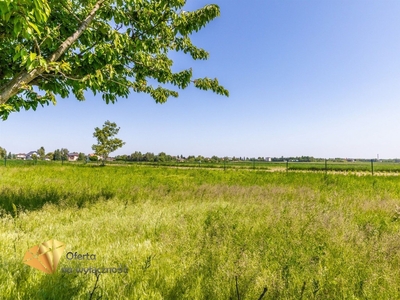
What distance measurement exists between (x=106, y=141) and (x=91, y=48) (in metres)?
40.0

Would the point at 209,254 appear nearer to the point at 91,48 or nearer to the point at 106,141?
the point at 91,48

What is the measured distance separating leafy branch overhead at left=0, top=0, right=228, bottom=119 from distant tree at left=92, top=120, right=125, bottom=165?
37960 mm

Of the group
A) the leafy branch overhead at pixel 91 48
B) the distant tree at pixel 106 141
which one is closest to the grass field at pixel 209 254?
the leafy branch overhead at pixel 91 48

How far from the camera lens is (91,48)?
12.7 ft

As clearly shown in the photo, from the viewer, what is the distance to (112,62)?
13.1 ft

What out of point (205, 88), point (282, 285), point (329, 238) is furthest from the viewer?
point (205, 88)

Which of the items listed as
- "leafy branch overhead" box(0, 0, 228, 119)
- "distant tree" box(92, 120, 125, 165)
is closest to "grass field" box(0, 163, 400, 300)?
"leafy branch overhead" box(0, 0, 228, 119)

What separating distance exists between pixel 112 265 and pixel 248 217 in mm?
3094

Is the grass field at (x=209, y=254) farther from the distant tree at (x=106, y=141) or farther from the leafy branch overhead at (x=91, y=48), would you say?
the distant tree at (x=106, y=141)

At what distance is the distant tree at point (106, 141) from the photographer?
3934cm

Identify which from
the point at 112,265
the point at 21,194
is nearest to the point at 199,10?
the point at 112,265

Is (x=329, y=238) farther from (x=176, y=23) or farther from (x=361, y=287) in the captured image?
(x=176, y=23)

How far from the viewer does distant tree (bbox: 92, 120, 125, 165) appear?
3934 centimetres

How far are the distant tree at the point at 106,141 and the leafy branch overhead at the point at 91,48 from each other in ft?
125
